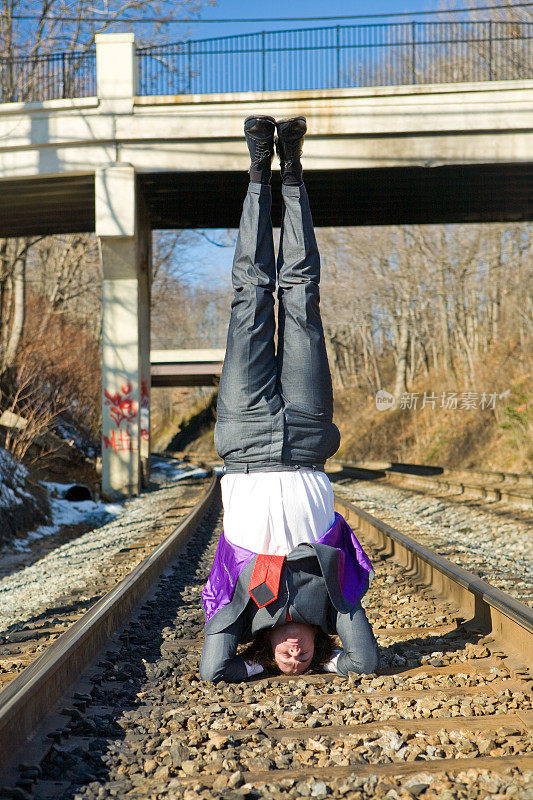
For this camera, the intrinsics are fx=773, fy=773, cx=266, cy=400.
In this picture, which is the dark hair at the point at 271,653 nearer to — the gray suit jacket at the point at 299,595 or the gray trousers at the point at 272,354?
the gray suit jacket at the point at 299,595

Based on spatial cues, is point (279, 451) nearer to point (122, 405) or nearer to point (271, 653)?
point (271, 653)

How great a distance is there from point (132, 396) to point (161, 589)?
35.3 feet

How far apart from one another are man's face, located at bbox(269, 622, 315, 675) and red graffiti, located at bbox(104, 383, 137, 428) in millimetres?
13137

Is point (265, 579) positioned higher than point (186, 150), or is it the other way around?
point (186, 150)

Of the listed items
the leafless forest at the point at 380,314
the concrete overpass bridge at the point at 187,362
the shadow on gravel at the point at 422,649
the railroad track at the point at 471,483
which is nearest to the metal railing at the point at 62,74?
the leafless forest at the point at 380,314

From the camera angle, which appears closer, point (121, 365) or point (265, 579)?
point (265, 579)

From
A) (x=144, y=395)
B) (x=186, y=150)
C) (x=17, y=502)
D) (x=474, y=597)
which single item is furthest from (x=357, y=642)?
(x=144, y=395)

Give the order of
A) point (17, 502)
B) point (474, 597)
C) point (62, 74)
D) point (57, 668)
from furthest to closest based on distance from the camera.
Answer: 1. point (62, 74)
2. point (17, 502)
3. point (474, 597)
4. point (57, 668)

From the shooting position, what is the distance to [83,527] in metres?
11.8

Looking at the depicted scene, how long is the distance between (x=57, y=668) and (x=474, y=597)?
2422 mm

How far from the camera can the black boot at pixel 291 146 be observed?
10.4 feet

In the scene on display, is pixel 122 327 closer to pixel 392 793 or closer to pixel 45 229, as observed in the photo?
pixel 45 229

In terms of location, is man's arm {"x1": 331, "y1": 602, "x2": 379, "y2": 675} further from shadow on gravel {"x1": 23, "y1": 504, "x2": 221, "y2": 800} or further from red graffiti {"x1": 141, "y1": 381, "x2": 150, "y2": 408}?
red graffiti {"x1": 141, "y1": 381, "x2": 150, "y2": 408}

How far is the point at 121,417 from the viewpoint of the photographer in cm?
1608
